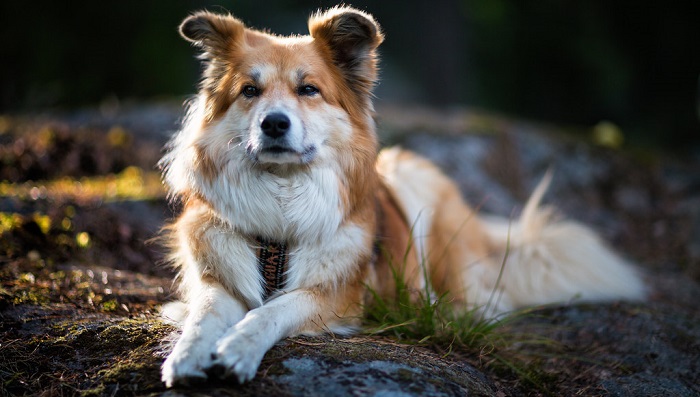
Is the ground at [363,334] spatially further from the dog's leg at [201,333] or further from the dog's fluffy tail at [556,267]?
the dog's fluffy tail at [556,267]

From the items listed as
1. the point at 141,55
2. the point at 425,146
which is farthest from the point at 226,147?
the point at 141,55

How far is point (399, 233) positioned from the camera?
3439mm

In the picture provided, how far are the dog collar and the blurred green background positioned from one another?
6.72 metres

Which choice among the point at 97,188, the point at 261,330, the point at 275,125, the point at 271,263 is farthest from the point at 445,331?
the point at 97,188

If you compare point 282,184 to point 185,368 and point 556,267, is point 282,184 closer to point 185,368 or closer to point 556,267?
point 185,368

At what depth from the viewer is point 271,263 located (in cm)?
275

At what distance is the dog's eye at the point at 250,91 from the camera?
2879mm

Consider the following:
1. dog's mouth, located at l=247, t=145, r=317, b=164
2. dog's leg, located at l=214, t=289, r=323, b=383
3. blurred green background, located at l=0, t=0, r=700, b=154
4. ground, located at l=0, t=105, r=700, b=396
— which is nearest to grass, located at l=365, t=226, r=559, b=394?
ground, located at l=0, t=105, r=700, b=396

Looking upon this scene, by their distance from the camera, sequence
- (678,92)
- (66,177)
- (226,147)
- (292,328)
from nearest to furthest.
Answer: (292,328)
(226,147)
(66,177)
(678,92)

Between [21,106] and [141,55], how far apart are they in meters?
2.98

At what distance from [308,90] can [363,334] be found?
126cm

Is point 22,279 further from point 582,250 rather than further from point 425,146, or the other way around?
point 425,146

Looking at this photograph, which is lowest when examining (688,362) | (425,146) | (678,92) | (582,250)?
(688,362)

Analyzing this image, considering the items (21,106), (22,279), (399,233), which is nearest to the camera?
(22,279)
